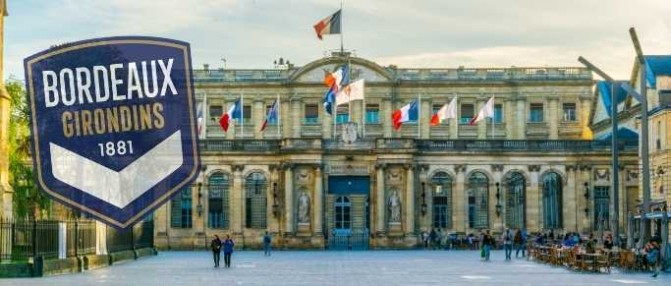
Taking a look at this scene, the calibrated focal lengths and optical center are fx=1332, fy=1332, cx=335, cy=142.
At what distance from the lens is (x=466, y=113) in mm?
107938

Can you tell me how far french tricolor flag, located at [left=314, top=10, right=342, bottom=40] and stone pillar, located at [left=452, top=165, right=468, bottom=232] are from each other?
43.6ft

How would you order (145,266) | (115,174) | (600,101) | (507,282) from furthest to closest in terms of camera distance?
(600,101) → (115,174) → (145,266) → (507,282)

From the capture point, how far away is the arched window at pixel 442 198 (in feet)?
290

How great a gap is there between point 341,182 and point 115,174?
3053 centimetres

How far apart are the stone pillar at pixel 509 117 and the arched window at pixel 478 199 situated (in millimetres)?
19142

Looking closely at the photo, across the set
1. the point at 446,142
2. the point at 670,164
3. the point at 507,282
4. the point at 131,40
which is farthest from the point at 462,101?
the point at 131,40

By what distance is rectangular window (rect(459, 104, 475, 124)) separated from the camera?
10769 centimetres

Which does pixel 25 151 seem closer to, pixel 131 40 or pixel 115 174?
pixel 115 174

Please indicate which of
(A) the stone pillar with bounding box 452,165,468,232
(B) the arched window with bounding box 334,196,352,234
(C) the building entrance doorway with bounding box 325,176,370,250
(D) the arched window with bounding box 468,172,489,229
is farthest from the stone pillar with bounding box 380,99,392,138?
(A) the stone pillar with bounding box 452,165,468,232

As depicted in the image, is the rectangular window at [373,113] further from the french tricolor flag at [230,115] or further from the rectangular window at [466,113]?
the french tricolor flag at [230,115]

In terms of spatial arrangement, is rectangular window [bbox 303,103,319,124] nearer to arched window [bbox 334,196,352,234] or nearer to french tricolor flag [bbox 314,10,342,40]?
arched window [bbox 334,196,352,234]

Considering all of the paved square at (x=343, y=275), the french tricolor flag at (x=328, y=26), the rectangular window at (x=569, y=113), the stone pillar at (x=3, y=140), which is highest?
the french tricolor flag at (x=328, y=26)

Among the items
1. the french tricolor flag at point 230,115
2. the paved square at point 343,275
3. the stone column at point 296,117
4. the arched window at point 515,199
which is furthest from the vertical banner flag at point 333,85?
the paved square at point 343,275

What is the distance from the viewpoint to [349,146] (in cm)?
8738
